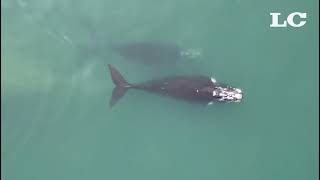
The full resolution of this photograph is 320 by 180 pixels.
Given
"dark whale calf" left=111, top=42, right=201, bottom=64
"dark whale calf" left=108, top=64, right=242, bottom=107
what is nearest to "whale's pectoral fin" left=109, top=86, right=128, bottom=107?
"dark whale calf" left=108, top=64, right=242, bottom=107

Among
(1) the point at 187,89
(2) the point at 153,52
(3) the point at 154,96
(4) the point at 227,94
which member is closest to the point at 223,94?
(4) the point at 227,94

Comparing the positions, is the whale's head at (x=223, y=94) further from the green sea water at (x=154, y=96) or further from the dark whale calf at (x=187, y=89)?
the green sea water at (x=154, y=96)

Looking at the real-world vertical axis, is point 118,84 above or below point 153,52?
below

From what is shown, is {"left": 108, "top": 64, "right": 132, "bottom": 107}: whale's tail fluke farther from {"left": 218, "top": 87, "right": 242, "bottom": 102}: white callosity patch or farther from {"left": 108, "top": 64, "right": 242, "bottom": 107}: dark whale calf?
{"left": 218, "top": 87, "right": 242, "bottom": 102}: white callosity patch

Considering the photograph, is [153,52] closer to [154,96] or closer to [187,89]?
[154,96]

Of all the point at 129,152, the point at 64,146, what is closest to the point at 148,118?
the point at 129,152

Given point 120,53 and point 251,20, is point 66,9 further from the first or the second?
point 251,20

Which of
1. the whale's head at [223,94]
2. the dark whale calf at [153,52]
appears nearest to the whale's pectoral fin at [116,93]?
the dark whale calf at [153,52]
